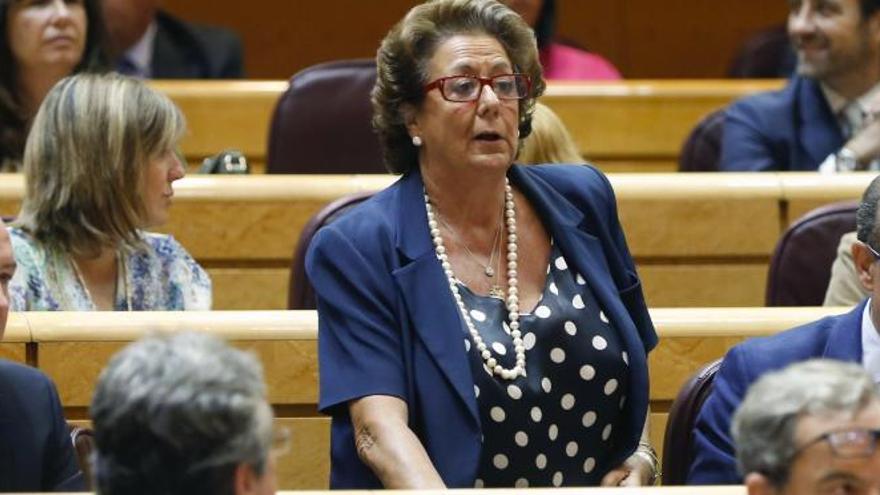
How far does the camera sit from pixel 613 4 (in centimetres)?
445

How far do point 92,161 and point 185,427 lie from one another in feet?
3.83

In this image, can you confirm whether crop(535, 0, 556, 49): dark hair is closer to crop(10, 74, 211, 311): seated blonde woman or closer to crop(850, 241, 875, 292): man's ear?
crop(10, 74, 211, 311): seated blonde woman

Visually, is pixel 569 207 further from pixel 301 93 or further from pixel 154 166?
pixel 301 93

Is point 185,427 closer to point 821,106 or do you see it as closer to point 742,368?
point 742,368

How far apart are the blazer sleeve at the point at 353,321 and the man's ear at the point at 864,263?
452mm

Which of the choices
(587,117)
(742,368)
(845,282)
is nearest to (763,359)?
(742,368)

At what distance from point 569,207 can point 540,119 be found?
563mm

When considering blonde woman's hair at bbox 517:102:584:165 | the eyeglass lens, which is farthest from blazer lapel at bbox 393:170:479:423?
blonde woman's hair at bbox 517:102:584:165

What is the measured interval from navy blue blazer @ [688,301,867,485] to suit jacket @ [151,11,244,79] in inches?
76.0

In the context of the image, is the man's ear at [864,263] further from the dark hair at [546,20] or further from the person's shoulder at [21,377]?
the dark hair at [546,20]

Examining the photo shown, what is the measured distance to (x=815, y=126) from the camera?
3127 mm

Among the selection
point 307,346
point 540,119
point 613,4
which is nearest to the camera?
point 307,346

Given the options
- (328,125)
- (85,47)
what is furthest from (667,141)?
(85,47)

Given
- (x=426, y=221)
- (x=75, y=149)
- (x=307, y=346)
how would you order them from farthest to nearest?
(x=75, y=149) → (x=307, y=346) → (x=426, y=221)
